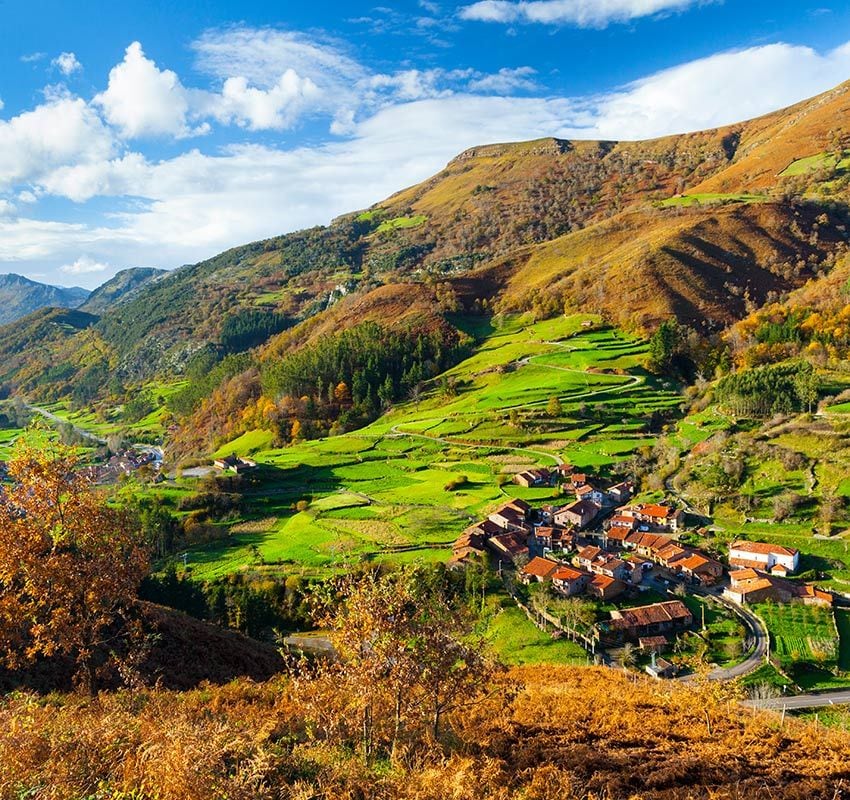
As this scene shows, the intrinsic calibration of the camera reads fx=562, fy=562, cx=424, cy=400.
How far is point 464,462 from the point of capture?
78.2m

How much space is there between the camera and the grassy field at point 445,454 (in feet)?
190

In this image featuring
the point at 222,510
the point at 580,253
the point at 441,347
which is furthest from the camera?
the point at 580,253

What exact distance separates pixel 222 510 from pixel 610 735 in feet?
210

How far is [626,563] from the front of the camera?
49.8 metres

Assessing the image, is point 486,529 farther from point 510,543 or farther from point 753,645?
point 753,645

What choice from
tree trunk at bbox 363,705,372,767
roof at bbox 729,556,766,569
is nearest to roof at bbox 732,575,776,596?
roof at bbox 729,556,766,569

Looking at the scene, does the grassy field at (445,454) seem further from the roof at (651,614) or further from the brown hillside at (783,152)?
the brown hillside at (783,152)

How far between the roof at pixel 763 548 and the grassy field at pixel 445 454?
21763 millimetres

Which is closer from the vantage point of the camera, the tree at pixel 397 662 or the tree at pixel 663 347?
the tree at pixel 397 662

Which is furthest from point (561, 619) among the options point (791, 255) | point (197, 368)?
point (197, 368)

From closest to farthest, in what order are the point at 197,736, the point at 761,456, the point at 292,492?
the point at 197,736, the point at 761,456, the point at 292,492

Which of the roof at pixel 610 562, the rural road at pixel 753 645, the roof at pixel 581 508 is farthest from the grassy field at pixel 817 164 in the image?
the rural road at pixel 753 645

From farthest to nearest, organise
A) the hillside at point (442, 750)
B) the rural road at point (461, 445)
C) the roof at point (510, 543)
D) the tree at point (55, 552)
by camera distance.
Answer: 1. the rural road at point (461, 445)
2. the roof at point (510, 543)
3. the tree at point (55, 552)
4. the hillside at point (442, 750)

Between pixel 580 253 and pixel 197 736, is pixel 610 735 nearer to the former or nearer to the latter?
pixel 197 736
